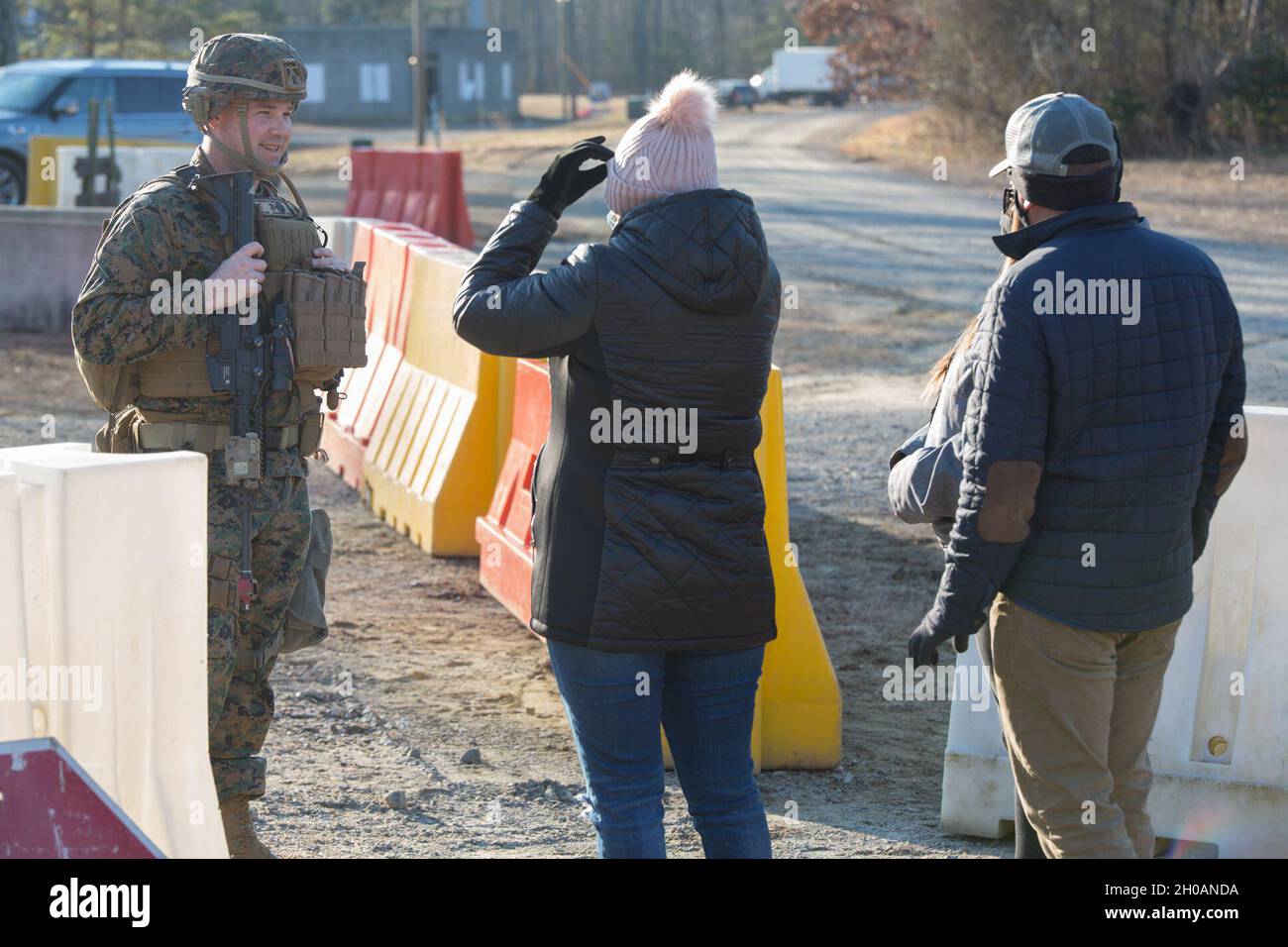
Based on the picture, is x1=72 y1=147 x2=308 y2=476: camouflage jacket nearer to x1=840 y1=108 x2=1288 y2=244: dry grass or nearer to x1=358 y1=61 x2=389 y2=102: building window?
x1=840 y1=108 x2=1288 y2=244: dry grass

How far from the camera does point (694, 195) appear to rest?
3.32 metres

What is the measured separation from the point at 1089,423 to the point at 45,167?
18.5m

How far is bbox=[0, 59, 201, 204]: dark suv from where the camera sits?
71.6 feet

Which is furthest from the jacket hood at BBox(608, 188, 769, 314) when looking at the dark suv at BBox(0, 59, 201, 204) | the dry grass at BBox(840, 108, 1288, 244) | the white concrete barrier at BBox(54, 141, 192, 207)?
the dark suv at BBox(0, 59, 201, 204)

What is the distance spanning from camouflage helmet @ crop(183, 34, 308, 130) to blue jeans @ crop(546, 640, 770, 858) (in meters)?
1.58

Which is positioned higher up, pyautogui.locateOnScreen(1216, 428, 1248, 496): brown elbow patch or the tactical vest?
the tactical vest

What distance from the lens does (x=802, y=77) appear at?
2911 inches

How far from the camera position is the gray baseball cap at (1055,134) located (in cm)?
324

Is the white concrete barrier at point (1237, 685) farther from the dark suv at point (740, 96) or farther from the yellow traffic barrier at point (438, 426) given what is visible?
the dark suv at point (740, 96)

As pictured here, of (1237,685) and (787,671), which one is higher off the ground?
(1237,685)

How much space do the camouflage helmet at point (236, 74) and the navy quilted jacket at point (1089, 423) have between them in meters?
1.84

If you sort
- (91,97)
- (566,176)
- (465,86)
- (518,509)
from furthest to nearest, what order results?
1. (465,86)
2. (91,97)
3. (518,509)
4. (566,176)

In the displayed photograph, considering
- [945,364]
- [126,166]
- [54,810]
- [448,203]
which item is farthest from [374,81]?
[54,810]

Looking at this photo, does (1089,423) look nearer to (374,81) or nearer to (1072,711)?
(1072,711)
